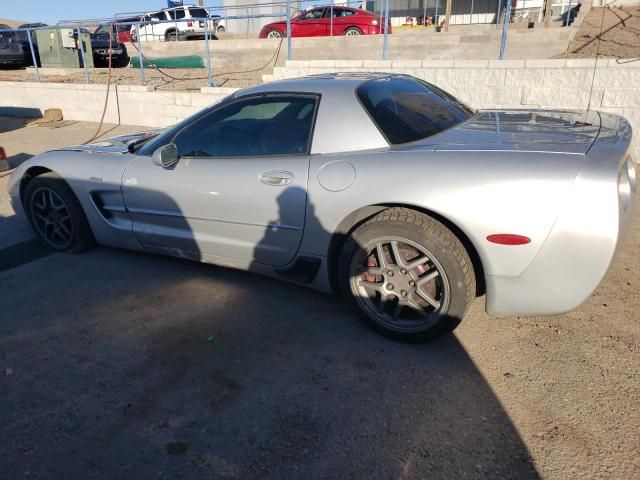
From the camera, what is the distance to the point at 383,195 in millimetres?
2602

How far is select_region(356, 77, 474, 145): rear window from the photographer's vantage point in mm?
2861

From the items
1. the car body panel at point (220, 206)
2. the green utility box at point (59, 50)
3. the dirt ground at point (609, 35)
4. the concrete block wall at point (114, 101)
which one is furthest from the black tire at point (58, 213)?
the green utility box at point (59, 50)

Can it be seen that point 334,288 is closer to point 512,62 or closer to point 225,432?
point 225,432

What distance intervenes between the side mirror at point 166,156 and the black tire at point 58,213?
Answer: 1.11m

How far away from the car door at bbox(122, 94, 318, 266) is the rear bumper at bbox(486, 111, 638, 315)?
1.27 m

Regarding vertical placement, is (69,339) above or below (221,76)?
below

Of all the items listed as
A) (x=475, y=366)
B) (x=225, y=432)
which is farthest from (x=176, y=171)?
(x=475, y=366)

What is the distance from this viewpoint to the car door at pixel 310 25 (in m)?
14.2

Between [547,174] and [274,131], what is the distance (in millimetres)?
1686

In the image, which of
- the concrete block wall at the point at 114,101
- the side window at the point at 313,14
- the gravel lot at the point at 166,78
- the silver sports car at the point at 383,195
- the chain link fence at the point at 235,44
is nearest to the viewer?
the silver sports car at the point at 383,195

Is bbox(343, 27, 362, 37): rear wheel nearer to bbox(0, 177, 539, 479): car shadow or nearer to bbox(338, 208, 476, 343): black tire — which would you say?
bbox(0, 177, 539, 479): car shadow

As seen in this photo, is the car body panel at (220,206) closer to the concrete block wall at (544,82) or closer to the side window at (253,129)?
the side window at (253,129)

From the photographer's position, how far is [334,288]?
9.85ft

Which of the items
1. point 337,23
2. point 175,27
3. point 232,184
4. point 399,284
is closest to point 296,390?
point 399,284
